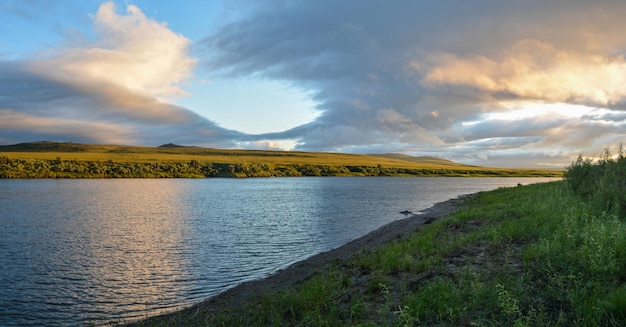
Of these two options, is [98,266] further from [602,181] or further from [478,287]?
[602,181]

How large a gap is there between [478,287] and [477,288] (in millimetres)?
47

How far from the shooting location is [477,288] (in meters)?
9.05

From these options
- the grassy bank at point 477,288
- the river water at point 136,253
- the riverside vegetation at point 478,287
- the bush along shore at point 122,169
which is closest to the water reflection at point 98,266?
the river water at point 136,253

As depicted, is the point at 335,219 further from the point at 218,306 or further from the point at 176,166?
the point at 176,166

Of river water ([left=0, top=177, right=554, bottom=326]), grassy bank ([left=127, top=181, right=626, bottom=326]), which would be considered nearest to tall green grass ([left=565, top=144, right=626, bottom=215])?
grassy bank ([left=127, top=181, right=626, bottom=326])

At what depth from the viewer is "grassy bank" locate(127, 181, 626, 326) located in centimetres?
783

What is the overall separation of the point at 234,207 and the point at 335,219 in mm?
16407

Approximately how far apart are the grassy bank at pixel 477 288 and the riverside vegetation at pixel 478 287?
0.02 m

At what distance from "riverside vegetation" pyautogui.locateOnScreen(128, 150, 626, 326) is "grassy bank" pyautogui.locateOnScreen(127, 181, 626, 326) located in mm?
24

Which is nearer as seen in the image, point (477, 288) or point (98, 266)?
point (477, 288)

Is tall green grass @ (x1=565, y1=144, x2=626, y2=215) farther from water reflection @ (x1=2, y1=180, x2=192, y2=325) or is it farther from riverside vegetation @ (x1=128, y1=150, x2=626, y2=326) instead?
water reflection @ (x1=2, y1=180, x2=192, y2=325)

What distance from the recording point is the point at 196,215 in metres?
41.6

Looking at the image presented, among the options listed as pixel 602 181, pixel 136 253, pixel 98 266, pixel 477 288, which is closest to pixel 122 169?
pixel 136 253

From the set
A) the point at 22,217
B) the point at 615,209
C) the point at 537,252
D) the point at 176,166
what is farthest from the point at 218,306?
the point at 176,166
